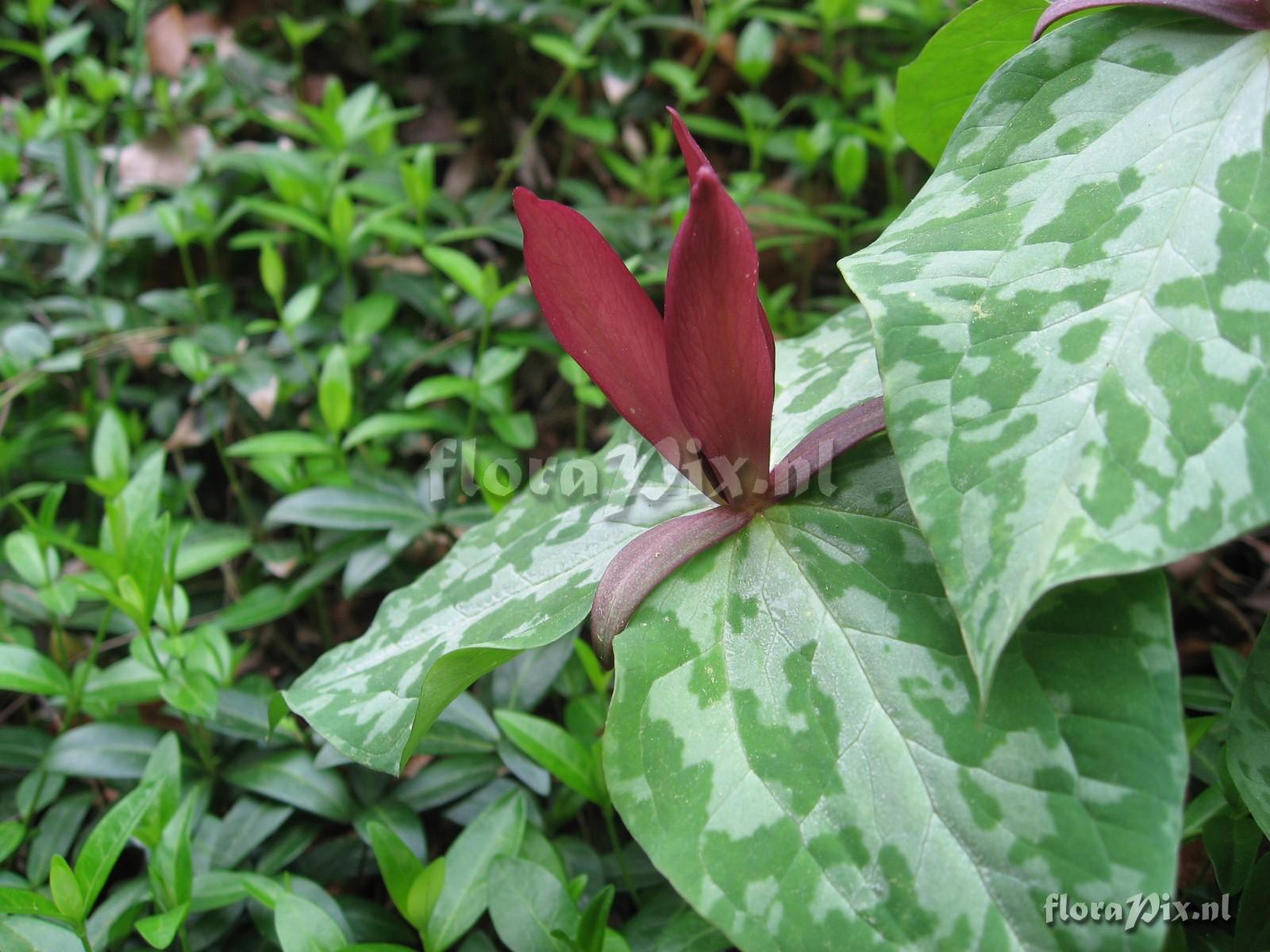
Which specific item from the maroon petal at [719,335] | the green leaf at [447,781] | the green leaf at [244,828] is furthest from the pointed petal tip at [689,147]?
the green leaf at [244,828]

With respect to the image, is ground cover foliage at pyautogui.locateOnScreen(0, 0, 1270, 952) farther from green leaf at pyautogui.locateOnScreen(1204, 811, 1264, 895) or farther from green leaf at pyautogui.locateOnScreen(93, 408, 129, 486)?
green leaf at pyautogui.locateOnScreen(93, 408, 129, 486)

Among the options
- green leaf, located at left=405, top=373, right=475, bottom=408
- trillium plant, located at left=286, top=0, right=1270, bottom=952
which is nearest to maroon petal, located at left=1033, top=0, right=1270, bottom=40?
trillium plant, located at left=286, top=0, right=1270, bottom=952

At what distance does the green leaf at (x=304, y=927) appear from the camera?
758 mm

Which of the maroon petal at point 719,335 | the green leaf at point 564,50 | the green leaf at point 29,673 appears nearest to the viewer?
the maroon petal at point 719,335

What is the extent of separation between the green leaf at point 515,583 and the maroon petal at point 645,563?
25 mm

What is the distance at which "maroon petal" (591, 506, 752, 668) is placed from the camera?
0.61 m

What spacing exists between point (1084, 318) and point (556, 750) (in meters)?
0.63

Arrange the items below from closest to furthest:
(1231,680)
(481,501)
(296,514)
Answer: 1. (1231,680)
2. (296,514)
3. (481,501)

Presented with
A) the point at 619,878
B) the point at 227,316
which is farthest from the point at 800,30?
the point at 619,878

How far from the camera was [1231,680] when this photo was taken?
951 millimetres

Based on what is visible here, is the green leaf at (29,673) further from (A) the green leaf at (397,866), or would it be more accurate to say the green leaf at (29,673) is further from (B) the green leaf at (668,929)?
(B) the green leaf at (668,929)

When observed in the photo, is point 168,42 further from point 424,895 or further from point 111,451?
point 424,895

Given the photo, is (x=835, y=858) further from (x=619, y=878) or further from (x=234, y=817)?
(x=234, y=817)

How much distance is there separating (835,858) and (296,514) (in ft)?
3.06
